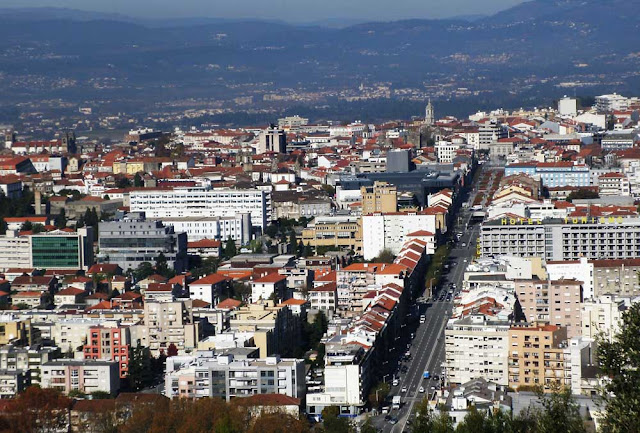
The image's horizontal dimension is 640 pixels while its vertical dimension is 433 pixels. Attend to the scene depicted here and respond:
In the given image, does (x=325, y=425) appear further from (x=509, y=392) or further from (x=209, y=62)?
(x=209, y=62)

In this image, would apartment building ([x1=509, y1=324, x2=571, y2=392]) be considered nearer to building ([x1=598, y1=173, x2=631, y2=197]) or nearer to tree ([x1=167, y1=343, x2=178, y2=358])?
tree ([x1=167, y1=343, x2=178, y2=358])

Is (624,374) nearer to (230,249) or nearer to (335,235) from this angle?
(230,249)

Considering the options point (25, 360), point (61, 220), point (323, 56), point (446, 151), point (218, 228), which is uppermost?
point (323, 56)

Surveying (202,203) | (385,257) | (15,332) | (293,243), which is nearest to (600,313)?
(15,332)

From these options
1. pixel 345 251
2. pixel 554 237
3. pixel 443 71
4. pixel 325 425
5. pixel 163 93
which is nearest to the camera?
pixel 325 425

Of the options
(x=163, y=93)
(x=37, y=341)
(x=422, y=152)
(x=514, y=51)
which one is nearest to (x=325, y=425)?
(x=37, y=341)

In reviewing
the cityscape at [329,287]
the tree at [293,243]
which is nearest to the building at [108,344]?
the cityscape at [329,287]
